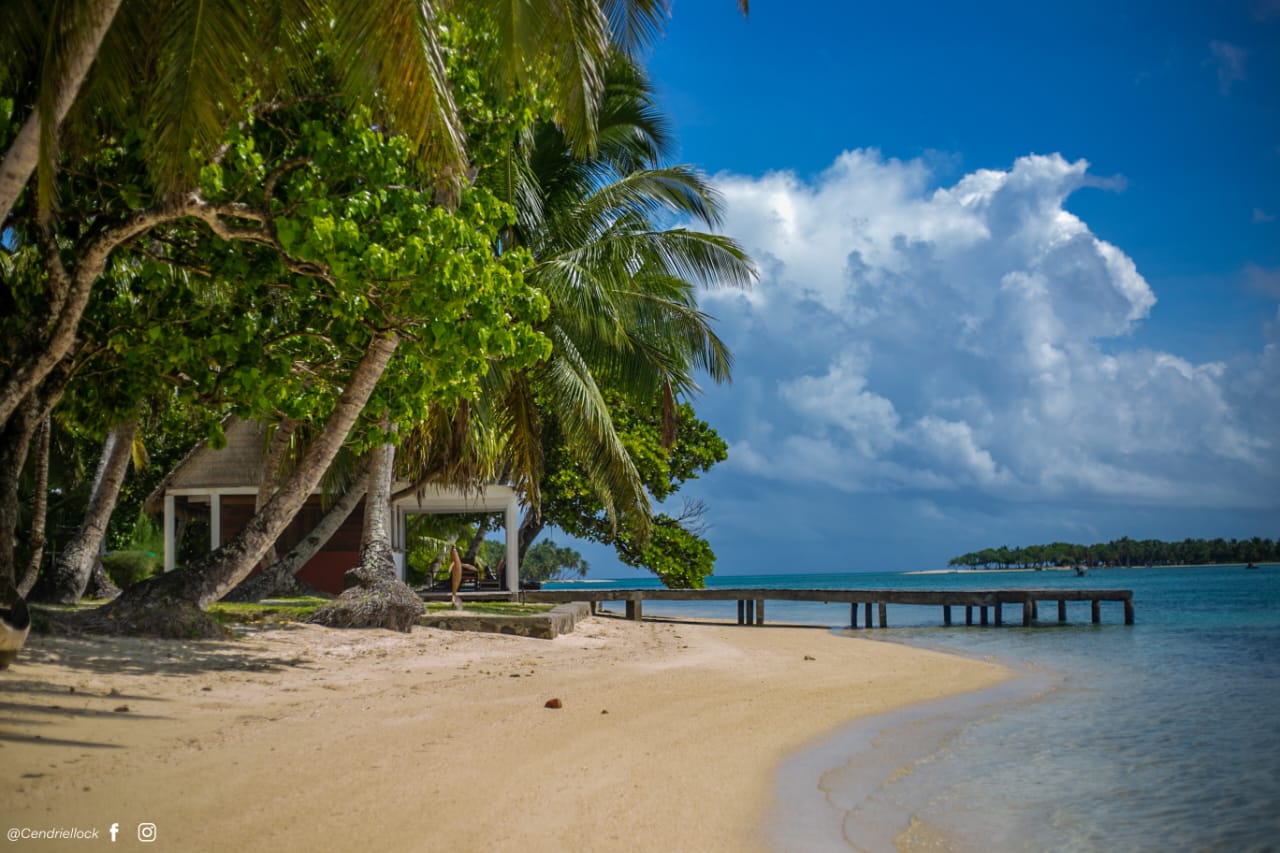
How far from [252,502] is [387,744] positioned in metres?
18.4

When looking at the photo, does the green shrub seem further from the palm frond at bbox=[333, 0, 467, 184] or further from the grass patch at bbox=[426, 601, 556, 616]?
the palm frond at bbox=[333, 0, 467, 184]

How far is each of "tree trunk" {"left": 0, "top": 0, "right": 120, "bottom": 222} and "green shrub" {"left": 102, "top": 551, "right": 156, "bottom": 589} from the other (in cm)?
1961

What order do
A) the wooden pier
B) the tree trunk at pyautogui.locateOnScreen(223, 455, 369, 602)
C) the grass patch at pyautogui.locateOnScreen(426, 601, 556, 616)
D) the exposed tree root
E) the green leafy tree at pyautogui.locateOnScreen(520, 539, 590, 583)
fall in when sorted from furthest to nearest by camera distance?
the green leafy tree at pyautogui.locateOnScreen(520, 539, 590, 583)
the wooden pier
the tree trunk at pyautogui.locateOnScreen(223, 455, 369, 602)
the grass patch at pyautogui.locateOnScreen(426, 601, 556, 616)
the exposed tree root

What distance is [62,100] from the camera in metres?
7.06

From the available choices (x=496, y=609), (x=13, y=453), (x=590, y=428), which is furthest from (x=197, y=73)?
(x=496, y=609)

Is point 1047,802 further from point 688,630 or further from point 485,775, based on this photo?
point 688,630

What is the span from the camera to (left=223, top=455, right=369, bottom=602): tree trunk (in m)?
16.7

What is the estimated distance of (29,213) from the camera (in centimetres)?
949

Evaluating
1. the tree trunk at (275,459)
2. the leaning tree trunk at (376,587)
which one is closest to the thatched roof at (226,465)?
the tree trunk at (275,459)

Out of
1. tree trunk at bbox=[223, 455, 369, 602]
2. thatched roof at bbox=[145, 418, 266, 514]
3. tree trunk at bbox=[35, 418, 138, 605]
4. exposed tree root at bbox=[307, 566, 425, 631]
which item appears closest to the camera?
exposed tree root at bbox=[307, 566, 425, 631]

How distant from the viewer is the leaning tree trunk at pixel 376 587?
13.3 m

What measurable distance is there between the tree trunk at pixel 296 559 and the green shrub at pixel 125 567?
928 centimetres

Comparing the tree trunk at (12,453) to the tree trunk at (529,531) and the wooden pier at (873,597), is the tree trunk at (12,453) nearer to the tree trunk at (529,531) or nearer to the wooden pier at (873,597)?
the wooden pier at (873,597)

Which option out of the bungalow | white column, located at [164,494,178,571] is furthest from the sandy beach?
white column, located at [164,494,178,571]
